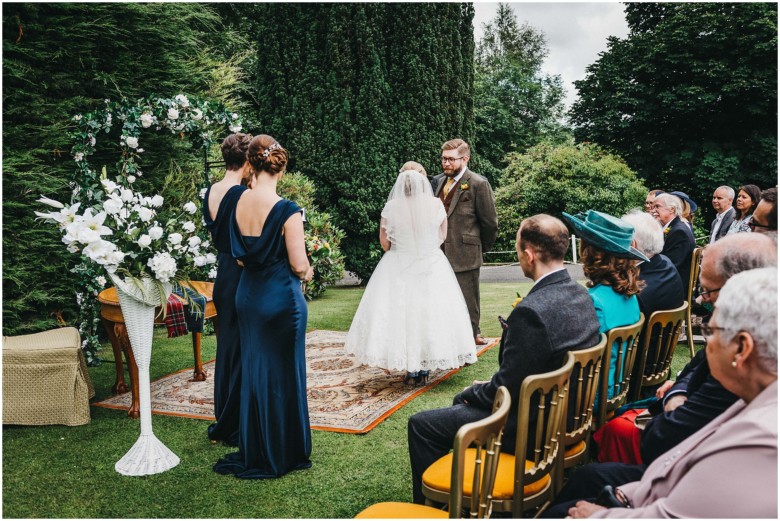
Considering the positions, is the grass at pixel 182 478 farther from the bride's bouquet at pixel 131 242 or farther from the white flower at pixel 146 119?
the white flower at pixel 146 119

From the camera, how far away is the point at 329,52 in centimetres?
1374

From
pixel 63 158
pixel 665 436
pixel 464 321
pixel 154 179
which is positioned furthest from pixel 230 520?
pixel 154 179

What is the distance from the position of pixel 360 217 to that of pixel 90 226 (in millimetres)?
10194

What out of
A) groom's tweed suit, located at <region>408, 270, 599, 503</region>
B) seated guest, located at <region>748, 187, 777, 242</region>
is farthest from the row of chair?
seated guest, located at <region>748, 187, 777, 242</region>

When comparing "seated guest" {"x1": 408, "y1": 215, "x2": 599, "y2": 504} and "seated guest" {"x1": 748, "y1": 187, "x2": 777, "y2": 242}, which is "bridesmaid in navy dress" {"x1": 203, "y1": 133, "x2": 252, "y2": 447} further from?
"seated guest" {"x1": 748, "y1": 187, "x2": 777, "y2": 242}

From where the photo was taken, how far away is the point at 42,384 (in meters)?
5.09

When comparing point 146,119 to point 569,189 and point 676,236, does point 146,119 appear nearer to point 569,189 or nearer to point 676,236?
point 676,236

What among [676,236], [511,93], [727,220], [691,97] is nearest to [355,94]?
[727,220]

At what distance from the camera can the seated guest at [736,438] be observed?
5.20 feet

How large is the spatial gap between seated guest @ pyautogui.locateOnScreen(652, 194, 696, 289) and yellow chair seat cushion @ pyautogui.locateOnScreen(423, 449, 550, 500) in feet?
14.9

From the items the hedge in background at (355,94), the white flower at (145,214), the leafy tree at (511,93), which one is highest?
the leafy tree at (511,93)

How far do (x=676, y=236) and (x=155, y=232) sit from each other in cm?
541

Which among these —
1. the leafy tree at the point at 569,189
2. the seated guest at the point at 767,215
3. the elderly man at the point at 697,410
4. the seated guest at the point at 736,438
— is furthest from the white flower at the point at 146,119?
the leafy tree at the point at 569,189

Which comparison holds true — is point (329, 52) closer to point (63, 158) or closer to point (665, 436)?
point (63, 158)
